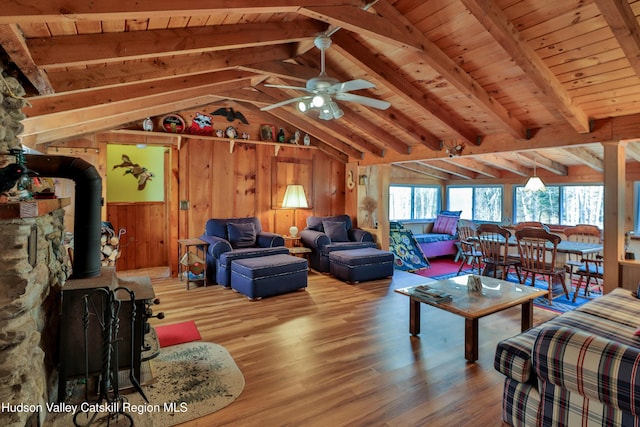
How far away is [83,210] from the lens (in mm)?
2449

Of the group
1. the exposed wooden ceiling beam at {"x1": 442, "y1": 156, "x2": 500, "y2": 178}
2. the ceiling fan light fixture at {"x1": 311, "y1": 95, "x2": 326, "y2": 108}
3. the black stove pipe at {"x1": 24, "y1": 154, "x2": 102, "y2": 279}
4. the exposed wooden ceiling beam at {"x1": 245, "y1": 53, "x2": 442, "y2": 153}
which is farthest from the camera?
the exposed wooden ceiling beam at {"x1": 442, "y1": 156, "x2": 500, "y2": 178}

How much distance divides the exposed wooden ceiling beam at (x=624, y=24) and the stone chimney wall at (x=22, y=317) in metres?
3.57

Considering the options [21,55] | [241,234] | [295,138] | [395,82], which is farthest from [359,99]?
[295,138]

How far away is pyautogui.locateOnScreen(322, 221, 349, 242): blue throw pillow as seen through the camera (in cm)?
617

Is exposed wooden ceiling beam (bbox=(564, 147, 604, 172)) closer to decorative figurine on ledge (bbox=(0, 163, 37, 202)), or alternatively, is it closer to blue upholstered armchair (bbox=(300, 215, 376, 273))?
blue upholstered armchair (bbox=(300, 215, 376, 273))

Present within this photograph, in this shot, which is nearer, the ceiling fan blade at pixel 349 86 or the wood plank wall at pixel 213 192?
the ceiling fan blade at pixel 349 86

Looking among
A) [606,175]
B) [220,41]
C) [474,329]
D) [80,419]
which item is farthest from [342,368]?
[606,175]

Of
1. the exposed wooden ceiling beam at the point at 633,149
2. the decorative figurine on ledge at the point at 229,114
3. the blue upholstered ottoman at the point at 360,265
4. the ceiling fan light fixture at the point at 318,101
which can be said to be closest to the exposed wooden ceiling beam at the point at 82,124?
the decorative figurine on ledge at the point at 229,114

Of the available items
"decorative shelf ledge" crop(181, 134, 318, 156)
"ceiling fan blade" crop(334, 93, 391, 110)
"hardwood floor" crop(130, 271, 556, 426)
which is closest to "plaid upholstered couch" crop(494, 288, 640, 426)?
"hardwood floor" crop(130, 271, 556, 426)

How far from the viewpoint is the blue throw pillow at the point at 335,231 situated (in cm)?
617

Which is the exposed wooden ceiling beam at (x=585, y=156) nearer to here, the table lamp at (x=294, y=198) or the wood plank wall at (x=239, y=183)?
the wood plank wall at (x=239, y=183)

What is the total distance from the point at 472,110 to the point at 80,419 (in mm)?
4730

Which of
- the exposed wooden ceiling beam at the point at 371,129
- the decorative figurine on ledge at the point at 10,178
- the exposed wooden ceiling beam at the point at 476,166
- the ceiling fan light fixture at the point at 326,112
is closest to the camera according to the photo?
the decorative figurine on ledge at the point at 10,178

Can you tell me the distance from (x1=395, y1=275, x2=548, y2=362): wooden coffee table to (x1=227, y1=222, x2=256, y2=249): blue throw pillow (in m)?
2.85
